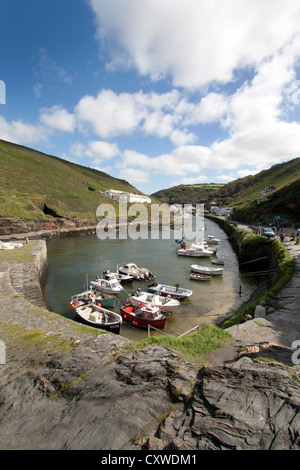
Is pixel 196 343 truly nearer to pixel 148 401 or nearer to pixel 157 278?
pixel 148 401

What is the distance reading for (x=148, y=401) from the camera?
505 centimetres

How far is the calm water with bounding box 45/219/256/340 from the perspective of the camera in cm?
2020

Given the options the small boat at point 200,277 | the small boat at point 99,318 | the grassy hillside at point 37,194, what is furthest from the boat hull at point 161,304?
the grassy hillside at point 37,194

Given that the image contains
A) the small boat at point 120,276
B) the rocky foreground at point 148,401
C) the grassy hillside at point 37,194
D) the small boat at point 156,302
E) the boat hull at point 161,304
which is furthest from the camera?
the grassy hillside at point 37,194

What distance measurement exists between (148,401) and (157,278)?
25.9 metres

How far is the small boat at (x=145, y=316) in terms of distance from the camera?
18016 mm

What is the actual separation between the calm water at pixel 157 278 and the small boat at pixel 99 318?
1428 millimetres

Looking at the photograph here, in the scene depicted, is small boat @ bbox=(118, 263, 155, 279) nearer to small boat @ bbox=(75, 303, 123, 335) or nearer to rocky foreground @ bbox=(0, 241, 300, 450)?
small boat @ bbox=(75, 303, 123, 335)

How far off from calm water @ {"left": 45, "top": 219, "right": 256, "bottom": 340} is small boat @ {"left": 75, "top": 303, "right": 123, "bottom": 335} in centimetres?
143

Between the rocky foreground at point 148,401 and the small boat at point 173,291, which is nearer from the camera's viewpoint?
the rocky foreground at point 148,401

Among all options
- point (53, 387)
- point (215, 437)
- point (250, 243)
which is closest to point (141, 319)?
point (53, 387)

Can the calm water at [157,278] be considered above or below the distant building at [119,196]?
below

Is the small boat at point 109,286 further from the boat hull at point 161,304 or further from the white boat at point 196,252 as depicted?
the white boat at point 196,252
